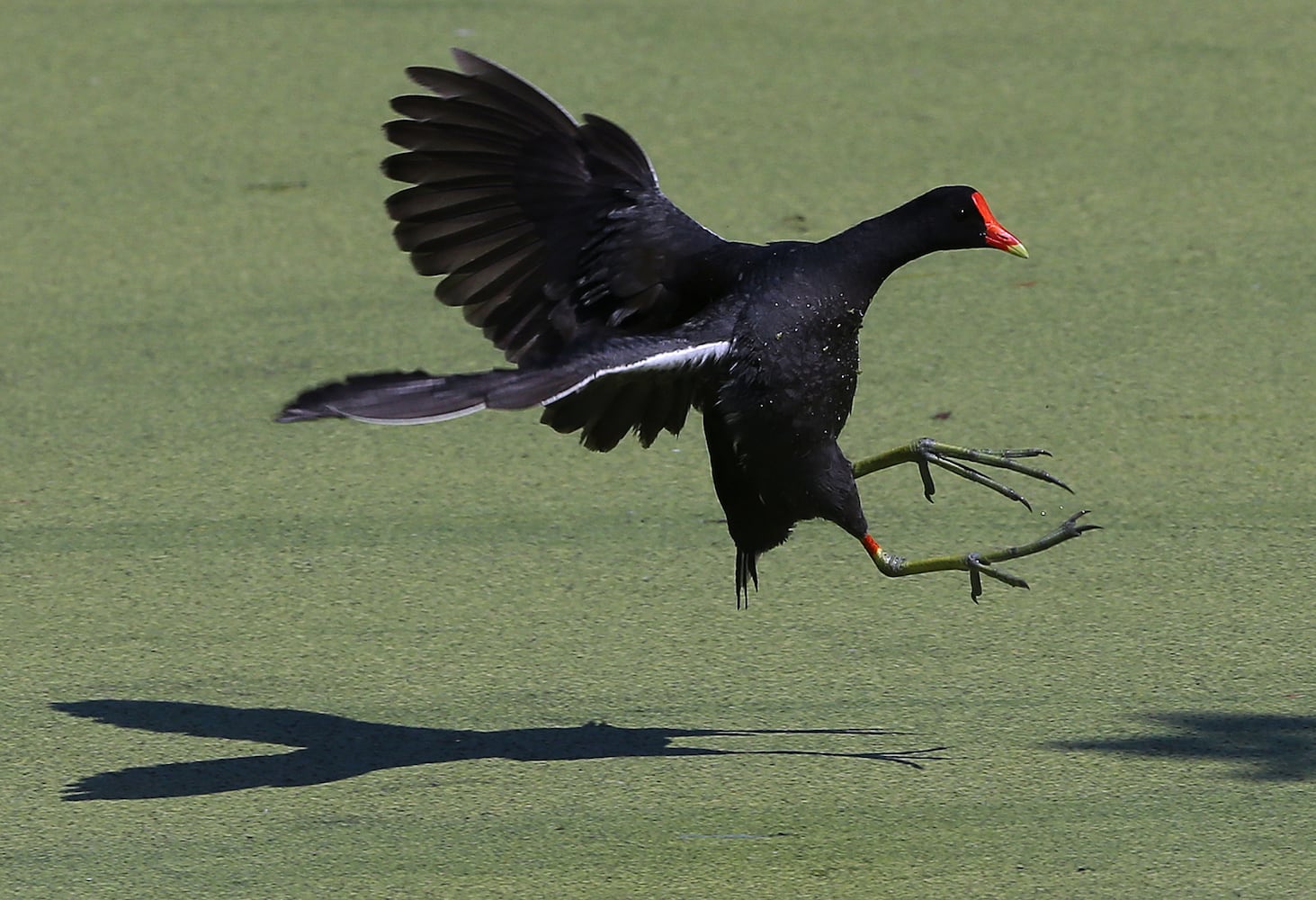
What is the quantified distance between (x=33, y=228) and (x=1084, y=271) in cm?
268

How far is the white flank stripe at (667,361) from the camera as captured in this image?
3.24 m

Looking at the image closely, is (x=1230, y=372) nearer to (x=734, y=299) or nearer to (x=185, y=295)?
(x=734, y=299)

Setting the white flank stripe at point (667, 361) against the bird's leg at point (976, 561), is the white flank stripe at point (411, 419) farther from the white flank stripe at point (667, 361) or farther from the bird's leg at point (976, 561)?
the bird's leg at point (976, 561)

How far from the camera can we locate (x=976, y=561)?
3641 millimetres

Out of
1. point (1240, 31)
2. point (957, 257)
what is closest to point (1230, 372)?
point (957, 257)

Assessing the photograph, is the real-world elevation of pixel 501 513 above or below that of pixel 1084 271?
below

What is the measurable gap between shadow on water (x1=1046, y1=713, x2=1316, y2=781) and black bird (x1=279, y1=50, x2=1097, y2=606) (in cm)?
31

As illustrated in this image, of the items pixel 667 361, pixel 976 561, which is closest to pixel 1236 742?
pixel 976 561

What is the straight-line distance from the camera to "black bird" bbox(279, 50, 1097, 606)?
3422mm

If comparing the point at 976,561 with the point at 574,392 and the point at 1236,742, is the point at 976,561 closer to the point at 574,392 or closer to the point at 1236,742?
the point at 1236,742

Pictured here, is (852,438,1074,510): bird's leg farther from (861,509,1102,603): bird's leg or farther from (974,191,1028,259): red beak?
(974,191,1028,259): red beak

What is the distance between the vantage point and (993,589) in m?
4.20

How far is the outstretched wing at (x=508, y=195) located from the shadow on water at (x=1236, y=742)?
3.86ft

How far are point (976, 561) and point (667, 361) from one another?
0.63 metres
